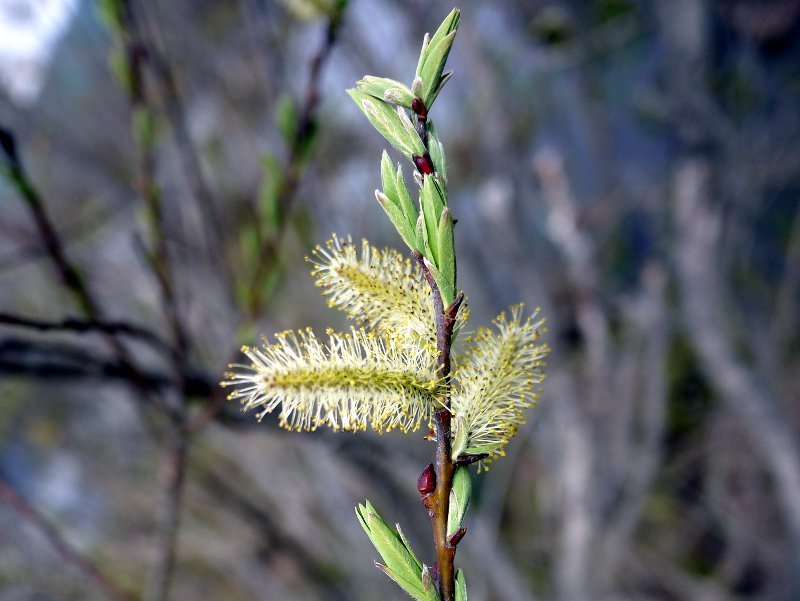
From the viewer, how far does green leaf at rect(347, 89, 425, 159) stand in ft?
1.53

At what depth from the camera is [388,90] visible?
0.47 meters

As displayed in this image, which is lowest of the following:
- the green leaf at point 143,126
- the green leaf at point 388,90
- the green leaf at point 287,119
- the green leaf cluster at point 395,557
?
the green leaf cluster at point 395,557

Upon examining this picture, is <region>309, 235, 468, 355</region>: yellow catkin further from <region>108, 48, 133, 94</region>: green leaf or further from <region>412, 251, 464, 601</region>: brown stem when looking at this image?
<region>108, 48, 133, 94</region>: green leaf

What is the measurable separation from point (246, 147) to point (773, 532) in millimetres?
3103

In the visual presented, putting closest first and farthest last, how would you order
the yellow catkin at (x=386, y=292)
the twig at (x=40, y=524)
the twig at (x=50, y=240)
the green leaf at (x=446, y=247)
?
the green leaf at (x=446, y=247) < the yellow catkin at (x=386, y=292) < the twig at (x=50, y=240) < the twig at (x=40, y=524)

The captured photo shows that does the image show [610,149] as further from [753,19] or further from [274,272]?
[274,272]

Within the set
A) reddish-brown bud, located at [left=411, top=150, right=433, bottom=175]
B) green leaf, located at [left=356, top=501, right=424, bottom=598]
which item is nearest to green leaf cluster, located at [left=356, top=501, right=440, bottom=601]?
green leaf, located at [left=356, top=501, right=424, bottom=598]

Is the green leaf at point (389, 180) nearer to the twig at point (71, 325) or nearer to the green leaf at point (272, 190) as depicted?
the twig at point (71, 325)

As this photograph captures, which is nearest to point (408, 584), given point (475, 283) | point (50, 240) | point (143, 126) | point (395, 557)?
point (395, 557)

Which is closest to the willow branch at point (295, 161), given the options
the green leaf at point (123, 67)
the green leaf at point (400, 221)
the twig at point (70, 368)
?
the twig at point (70, 368)

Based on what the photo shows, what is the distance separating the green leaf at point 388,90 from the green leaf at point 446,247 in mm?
102

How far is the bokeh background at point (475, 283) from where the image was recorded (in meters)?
1.72

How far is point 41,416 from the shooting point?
315 centimetres

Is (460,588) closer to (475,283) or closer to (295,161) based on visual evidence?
(295,161)
